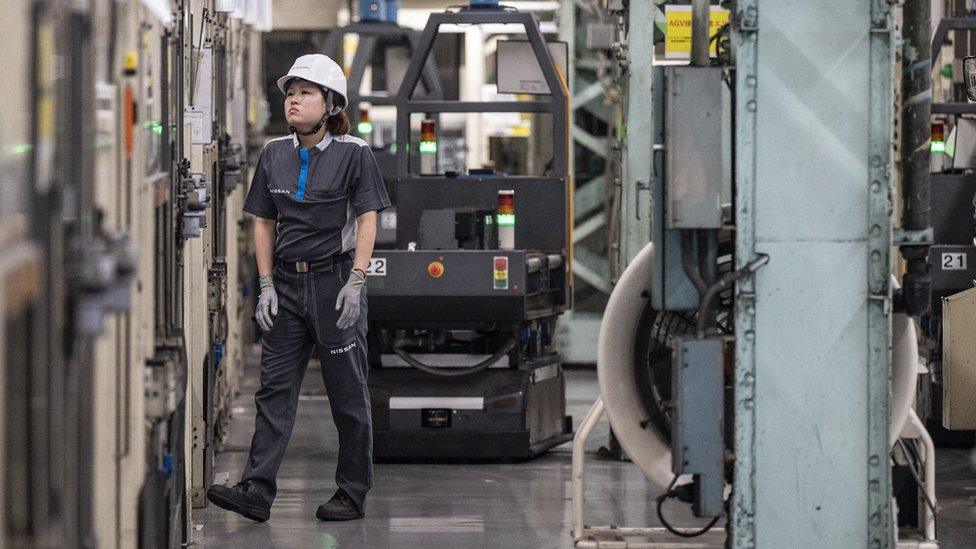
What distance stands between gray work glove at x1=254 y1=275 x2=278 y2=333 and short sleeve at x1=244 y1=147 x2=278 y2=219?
0.33m

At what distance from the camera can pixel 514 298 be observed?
26.3ft

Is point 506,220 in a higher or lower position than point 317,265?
higher

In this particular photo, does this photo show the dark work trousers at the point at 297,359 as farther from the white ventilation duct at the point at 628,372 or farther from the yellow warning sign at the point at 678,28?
the yellow warning sign at the point at 678,28

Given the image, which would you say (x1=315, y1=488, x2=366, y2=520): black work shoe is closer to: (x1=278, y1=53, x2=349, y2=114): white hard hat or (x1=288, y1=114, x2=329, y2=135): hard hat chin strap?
Answer: (x1=288, y1=114, x2=329, y2=135): hard hat chin strap

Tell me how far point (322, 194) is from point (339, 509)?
1363mm

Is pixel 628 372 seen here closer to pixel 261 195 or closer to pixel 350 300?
pixel 350 300

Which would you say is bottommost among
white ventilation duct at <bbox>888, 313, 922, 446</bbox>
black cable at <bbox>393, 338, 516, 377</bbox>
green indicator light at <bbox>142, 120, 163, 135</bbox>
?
black cable at <bbox>393, 338, 516, 377</bbox>

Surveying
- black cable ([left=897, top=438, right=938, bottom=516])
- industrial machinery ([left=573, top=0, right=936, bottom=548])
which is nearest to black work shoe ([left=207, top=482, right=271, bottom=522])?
industrial machinery ([left=573, top=0, right=936, bottom=548])

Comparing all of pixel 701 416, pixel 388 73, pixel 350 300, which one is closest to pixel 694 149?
pixel 701 416

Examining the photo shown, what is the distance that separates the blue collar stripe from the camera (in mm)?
6566

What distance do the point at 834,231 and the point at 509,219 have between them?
354cm

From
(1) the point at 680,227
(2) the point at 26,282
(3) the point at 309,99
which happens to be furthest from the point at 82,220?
(3) the point at 309,99

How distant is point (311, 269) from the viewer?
6.55 m

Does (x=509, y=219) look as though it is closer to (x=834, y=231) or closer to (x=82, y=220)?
(x=834, y=231)
